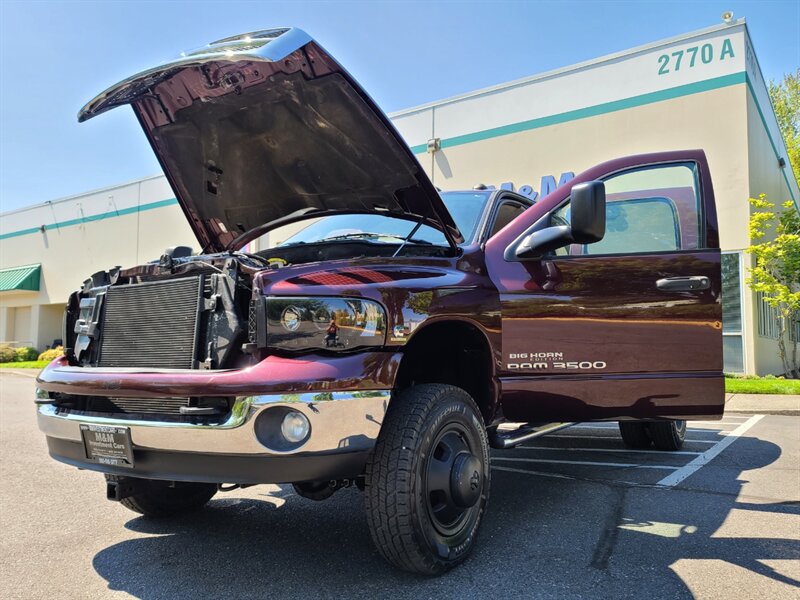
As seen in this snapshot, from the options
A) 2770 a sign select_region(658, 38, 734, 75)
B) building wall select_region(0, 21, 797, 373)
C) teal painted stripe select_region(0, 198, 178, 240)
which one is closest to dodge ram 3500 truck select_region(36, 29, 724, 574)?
building wall select_region(0, 21, 797, 373)

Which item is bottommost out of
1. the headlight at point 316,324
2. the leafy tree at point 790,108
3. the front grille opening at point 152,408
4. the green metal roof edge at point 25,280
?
the front grille opening at point 152,408

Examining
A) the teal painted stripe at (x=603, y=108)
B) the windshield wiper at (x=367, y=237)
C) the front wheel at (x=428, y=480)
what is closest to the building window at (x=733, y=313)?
the teal painted stripe at (x=603, y=108)

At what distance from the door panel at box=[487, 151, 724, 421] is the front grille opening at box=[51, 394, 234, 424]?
158 centimetres

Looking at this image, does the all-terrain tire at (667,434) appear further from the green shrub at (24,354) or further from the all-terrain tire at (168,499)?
the green shrub at (24,354)

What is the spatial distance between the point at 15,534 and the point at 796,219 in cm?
1664

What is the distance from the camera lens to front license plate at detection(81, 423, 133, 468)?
2.48 metres

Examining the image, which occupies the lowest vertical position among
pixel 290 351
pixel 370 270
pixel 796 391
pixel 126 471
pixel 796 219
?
pixel 796 391

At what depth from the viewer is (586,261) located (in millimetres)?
3504

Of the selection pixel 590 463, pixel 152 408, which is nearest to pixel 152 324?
pixel 152 408

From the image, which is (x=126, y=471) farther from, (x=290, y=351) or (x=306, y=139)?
(x=306, y=139)

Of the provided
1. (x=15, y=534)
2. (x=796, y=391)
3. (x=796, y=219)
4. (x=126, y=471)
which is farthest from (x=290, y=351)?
(x=796, y=219)

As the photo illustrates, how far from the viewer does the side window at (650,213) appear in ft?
12.3

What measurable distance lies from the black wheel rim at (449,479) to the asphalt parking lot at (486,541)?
0.78ft

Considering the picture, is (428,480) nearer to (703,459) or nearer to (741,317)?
(703,459)
